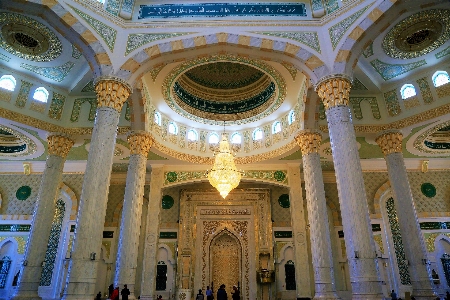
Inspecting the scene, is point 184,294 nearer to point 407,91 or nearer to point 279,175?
point 279,175

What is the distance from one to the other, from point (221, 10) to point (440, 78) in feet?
19.0

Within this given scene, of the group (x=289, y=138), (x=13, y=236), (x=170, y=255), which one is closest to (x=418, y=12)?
(x=289, y=138)

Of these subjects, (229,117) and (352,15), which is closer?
(352,15)

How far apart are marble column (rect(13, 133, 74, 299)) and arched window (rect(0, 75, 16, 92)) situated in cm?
151

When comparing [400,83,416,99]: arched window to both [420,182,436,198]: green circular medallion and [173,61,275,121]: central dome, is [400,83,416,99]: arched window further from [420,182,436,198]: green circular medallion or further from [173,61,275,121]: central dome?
[420,182,436,198]: green circular medallion

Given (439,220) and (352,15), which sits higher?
(352,15)

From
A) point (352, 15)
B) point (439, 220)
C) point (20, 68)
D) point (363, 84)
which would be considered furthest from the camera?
point (439, 220)

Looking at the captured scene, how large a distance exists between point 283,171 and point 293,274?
3.72m

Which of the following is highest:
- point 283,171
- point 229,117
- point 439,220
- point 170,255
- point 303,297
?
point 229,117

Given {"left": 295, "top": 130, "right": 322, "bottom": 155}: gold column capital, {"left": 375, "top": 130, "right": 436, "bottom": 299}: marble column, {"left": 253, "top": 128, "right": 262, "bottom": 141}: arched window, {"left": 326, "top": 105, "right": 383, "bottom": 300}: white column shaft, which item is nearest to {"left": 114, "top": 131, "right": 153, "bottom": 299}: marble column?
{"left": 253, "top": 128, "right": 262, "bottom": 141}: arched window

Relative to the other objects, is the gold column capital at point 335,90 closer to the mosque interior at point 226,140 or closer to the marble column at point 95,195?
the mosque interior at point 226,140

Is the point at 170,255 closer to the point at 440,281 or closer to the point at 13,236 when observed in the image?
the point at 13,236

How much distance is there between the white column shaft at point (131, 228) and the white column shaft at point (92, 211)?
Result: 224 cm

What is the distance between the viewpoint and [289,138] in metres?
10.3
